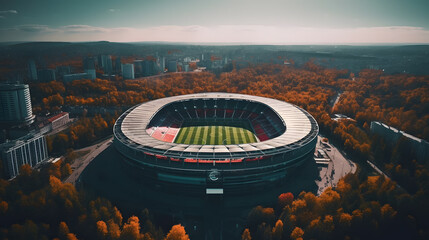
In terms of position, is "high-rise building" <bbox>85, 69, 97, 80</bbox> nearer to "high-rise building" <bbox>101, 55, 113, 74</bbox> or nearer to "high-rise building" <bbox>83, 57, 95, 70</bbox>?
"high-rise building" <bbox>83, 57, 95, 70</bbox>

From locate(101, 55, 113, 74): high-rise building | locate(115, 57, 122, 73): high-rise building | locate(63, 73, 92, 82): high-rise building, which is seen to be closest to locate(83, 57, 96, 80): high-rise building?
locate(63, 73, 92, 82): high-rise building

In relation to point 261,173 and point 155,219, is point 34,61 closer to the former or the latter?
point 155,219

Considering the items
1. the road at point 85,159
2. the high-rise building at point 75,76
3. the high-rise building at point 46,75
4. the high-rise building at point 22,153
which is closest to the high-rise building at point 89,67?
the high-rise building at point 75,76

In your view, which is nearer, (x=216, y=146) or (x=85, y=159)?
(x=216, y=146)

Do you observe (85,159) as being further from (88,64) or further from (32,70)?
(88,64)

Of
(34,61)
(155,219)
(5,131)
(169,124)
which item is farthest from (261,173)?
(34,61)

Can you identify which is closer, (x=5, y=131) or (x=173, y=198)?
(x=173, y=198)

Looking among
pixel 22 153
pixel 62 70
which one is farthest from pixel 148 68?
pixel 22 153
